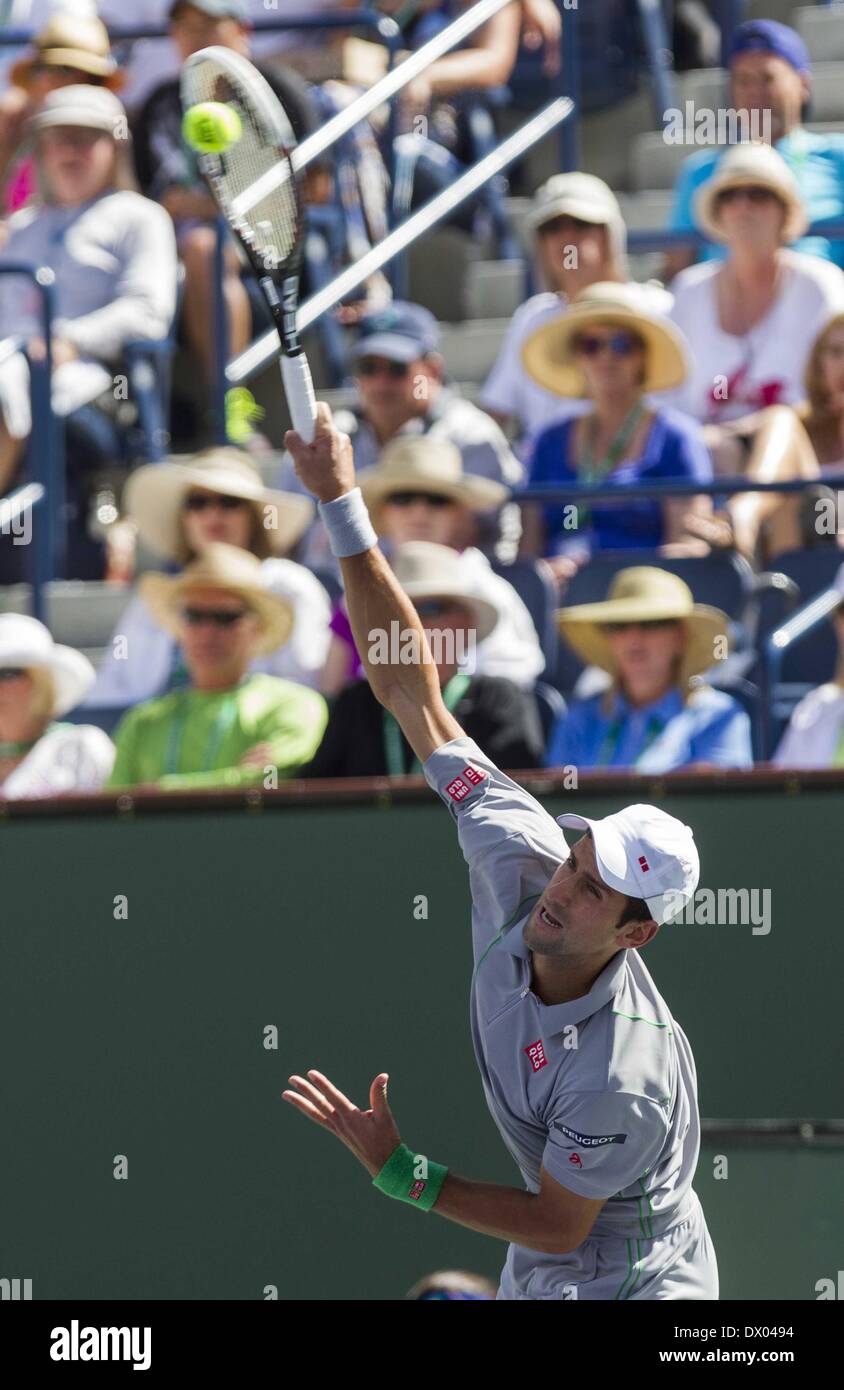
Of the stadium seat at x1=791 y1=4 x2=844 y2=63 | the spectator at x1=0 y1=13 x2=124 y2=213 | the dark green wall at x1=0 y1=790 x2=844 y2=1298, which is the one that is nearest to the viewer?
the dark green wall at x1=0 y1=790 x2=844 y2=1298

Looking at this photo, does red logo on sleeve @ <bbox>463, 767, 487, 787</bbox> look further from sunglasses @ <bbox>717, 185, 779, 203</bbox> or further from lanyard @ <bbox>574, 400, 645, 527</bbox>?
sunglasses @ <bbox>717, 185, 779, 203</bbox>

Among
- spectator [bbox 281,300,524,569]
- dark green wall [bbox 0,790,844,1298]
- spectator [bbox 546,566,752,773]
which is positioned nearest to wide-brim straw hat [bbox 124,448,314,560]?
spectator [bbox 281,300,524,569]

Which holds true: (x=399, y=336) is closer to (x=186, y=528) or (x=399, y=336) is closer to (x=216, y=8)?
(x=186, y=528)

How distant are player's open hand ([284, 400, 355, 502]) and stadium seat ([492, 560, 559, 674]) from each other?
183 cm

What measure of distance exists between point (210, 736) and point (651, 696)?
1.03m

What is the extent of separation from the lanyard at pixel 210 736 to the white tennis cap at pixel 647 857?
5.92 ft

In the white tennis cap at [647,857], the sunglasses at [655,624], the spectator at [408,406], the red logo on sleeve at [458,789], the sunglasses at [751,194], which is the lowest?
the white tennis cap at [647,857]

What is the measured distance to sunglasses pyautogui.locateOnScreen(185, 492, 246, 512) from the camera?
641 cm

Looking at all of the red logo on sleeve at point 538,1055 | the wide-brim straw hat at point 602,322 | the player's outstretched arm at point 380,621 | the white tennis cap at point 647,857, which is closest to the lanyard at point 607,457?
the wide-brim straw hat at point 602,322

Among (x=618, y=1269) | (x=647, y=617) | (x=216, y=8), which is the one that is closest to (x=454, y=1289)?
(x=618, y=1269)

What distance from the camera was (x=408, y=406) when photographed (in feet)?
22.0

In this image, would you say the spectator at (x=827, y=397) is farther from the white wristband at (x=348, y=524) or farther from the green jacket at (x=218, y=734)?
the white wristband at (x=348, y=524)

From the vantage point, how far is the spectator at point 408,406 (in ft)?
21.6

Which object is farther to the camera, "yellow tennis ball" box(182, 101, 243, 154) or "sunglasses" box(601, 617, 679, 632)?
"sunglasses" box(601, 617, 679, 632)
